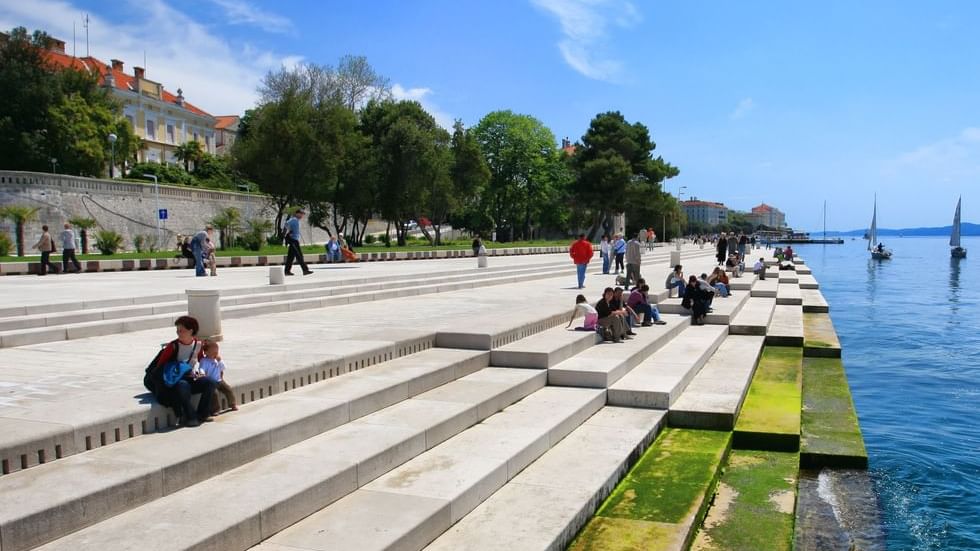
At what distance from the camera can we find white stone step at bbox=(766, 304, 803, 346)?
14.1 meters

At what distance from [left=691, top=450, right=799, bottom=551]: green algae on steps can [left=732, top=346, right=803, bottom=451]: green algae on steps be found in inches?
5.8

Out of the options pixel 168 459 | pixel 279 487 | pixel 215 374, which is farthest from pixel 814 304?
pixel 168 459

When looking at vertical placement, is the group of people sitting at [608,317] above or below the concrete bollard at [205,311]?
below

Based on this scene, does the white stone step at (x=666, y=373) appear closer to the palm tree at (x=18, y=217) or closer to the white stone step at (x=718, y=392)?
the white stone step at (x=718, y=392)

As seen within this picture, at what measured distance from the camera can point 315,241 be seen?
195 ft

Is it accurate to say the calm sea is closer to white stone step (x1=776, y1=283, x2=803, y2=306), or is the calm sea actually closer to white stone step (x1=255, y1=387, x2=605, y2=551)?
white stone step (x1=776, y1=283, x2=803, y2=306)

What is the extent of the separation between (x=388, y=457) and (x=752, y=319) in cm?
1180

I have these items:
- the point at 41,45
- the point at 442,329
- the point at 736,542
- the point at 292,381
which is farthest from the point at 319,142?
the point at 736,542

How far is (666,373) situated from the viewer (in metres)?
9.22

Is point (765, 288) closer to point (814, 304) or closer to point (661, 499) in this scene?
point (814, 304)

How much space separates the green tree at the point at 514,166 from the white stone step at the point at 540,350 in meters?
57.9

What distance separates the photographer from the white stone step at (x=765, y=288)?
21.0 m

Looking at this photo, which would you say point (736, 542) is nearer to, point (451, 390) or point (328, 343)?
point (451, 390)

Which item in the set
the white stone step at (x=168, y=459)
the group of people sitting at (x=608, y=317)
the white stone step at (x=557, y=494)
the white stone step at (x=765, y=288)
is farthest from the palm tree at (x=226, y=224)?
the white stone step at (x=557, y=494)
